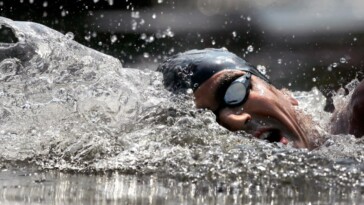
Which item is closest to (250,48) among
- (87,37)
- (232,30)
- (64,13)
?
(232,30)

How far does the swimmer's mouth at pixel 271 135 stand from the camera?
4395 millimetres

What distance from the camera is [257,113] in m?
4.51

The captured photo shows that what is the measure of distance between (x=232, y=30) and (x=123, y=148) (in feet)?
22.9

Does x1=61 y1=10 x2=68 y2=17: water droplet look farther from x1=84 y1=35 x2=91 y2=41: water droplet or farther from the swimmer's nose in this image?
the swimmer's nose

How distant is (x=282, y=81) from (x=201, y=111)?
450 centimetres

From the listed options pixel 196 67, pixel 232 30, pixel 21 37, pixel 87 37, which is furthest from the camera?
pixel 232 30

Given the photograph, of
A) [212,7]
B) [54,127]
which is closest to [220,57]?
[54,127]

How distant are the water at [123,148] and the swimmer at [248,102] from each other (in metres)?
0.09

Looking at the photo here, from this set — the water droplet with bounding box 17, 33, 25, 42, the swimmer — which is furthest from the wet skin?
the water droplet with bounding box 17, 33, 25, 42

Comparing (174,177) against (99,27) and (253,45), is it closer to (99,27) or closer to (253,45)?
(253,45)

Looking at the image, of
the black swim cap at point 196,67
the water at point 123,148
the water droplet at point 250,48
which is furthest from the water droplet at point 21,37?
the water droplet at point 250,48

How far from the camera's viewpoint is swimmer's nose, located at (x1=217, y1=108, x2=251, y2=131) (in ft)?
14.4

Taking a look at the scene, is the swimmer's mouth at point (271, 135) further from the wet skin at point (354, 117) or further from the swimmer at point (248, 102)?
the wet skin at point (354, 117)

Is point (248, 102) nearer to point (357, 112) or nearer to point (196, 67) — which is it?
point (196, 67)
